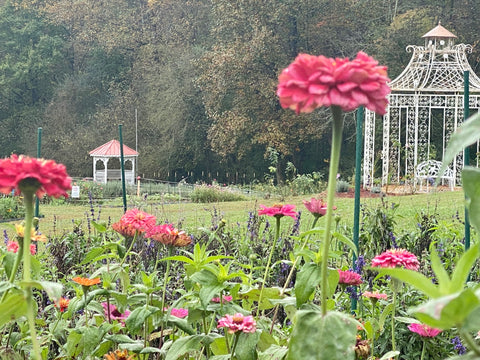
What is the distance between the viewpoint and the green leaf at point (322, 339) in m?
0.70

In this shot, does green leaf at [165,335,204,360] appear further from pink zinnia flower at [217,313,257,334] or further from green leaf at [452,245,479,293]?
green leaf at [452,245,479,293]

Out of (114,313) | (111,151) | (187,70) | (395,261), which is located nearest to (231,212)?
(114,313)

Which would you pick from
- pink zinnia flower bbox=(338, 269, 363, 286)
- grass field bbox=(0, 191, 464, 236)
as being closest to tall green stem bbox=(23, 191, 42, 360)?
pink zinnia flower bbox=(338, 269, 363, 286)

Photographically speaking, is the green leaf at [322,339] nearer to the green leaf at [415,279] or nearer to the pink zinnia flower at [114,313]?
the green leaf at [415,279]

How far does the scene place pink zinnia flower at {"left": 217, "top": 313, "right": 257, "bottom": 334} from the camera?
1.17 meters

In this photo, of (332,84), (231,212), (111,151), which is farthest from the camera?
(111,151)

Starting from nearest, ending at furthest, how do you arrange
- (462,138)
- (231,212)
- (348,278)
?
(462,138), (348,278), (231,212)

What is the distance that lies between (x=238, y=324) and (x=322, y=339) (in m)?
0.49

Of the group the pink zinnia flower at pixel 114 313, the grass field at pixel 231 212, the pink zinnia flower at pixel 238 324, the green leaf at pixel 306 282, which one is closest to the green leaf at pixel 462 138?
the green leaf at pixel 306 282

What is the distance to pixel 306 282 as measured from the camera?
1.07m

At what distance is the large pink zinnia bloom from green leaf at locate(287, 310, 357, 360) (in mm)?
224

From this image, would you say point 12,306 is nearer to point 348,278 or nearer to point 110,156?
point 348,278

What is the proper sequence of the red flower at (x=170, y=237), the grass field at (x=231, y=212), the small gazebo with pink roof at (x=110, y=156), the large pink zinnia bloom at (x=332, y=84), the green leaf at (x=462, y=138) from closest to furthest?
the green leaf at (x=462, y=138), the large pink zinnia bloom at (x=332, y=84), the red flower at (x=170, y=237), the grass field at (x=231, y=212), the small gazebo with pink roof at (x=110, y=156)

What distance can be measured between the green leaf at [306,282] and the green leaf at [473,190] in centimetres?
50
